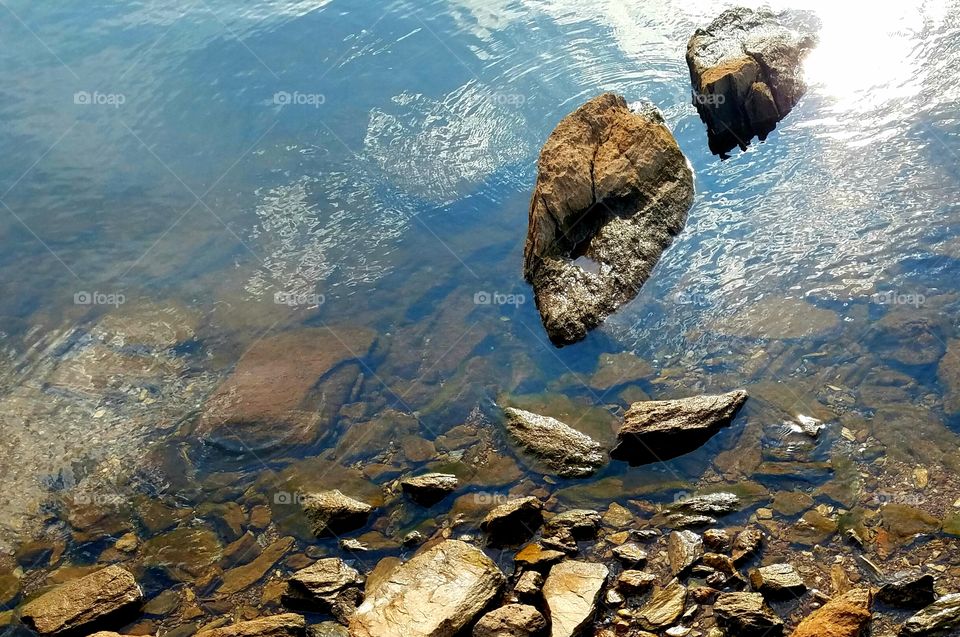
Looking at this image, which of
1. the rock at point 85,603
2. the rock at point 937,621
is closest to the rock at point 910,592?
the rock at point 937,621

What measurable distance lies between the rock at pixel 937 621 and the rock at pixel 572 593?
2.30 meters

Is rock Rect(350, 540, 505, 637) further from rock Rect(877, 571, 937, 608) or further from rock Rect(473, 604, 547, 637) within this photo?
rock Rect(877, 571, 937, 608)

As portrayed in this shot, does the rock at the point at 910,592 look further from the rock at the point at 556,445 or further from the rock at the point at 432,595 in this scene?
the rock at the point at 432,595

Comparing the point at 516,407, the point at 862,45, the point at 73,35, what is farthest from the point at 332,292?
the point at 73,35

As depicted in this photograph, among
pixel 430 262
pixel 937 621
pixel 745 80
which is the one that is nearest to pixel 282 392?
pixel 430 262

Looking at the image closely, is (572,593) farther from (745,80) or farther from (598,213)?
(745,80)

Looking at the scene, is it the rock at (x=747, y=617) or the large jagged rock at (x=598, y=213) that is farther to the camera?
the large jagged rock at (x=598, y=213)

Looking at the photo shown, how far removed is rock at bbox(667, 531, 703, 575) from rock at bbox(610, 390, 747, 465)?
1076 millimetres

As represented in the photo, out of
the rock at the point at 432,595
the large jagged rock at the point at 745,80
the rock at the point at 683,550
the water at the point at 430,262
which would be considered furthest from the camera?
the large jagged rock at the point at 745,80

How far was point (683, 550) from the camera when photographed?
6.75 meters

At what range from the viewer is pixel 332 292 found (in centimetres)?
1113

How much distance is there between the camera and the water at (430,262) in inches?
331

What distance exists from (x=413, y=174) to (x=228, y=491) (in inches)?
248

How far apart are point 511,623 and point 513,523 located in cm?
129
